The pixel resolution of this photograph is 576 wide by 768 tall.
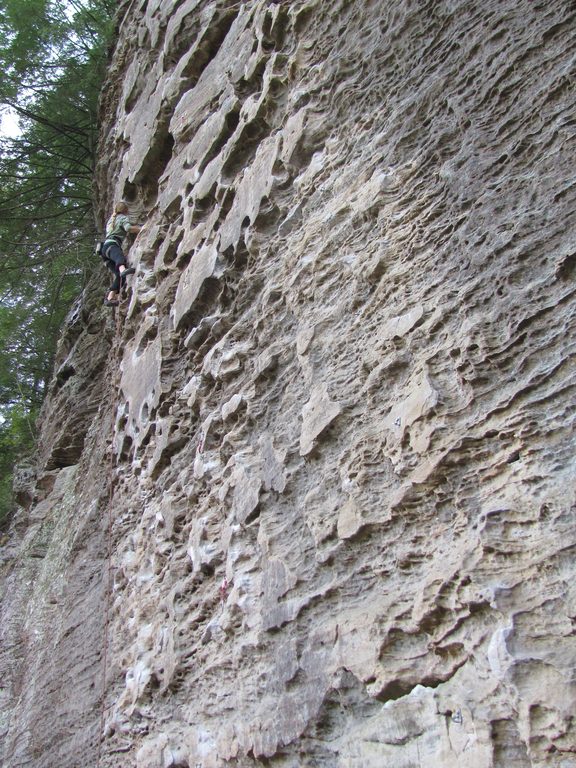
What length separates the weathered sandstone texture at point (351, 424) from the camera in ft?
5.38

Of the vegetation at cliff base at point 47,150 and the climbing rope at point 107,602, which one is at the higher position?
the vegetation at cliff base at point 47,150

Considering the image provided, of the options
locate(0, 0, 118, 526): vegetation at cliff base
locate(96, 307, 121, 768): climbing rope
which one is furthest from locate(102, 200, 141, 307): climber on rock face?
locate(0, 0, 118, 526): vegetation at cliff base

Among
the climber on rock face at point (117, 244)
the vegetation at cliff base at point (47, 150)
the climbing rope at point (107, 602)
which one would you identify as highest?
the vegetation at cliff base at point (47, 150)

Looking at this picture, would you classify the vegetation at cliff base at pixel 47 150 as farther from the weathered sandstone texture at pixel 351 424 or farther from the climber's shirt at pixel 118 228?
the weathered sandstone texture at pixel 351 424

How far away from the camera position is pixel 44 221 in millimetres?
9008

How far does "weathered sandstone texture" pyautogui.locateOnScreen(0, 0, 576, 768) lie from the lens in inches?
64.5

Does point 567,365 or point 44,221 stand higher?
point 44,221

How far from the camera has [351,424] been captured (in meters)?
2.23

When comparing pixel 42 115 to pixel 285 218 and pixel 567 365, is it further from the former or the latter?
pixel 567 365

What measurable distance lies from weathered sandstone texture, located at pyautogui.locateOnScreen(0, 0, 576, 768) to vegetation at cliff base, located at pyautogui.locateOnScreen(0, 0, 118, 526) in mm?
4910

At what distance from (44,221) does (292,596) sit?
798 cm

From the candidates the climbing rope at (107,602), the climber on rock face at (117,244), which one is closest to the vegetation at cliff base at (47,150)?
the climber on rock face at (117,244)

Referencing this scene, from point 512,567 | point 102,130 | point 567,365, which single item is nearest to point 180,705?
point 512,567

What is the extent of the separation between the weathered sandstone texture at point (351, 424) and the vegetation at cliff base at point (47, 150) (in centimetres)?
491
